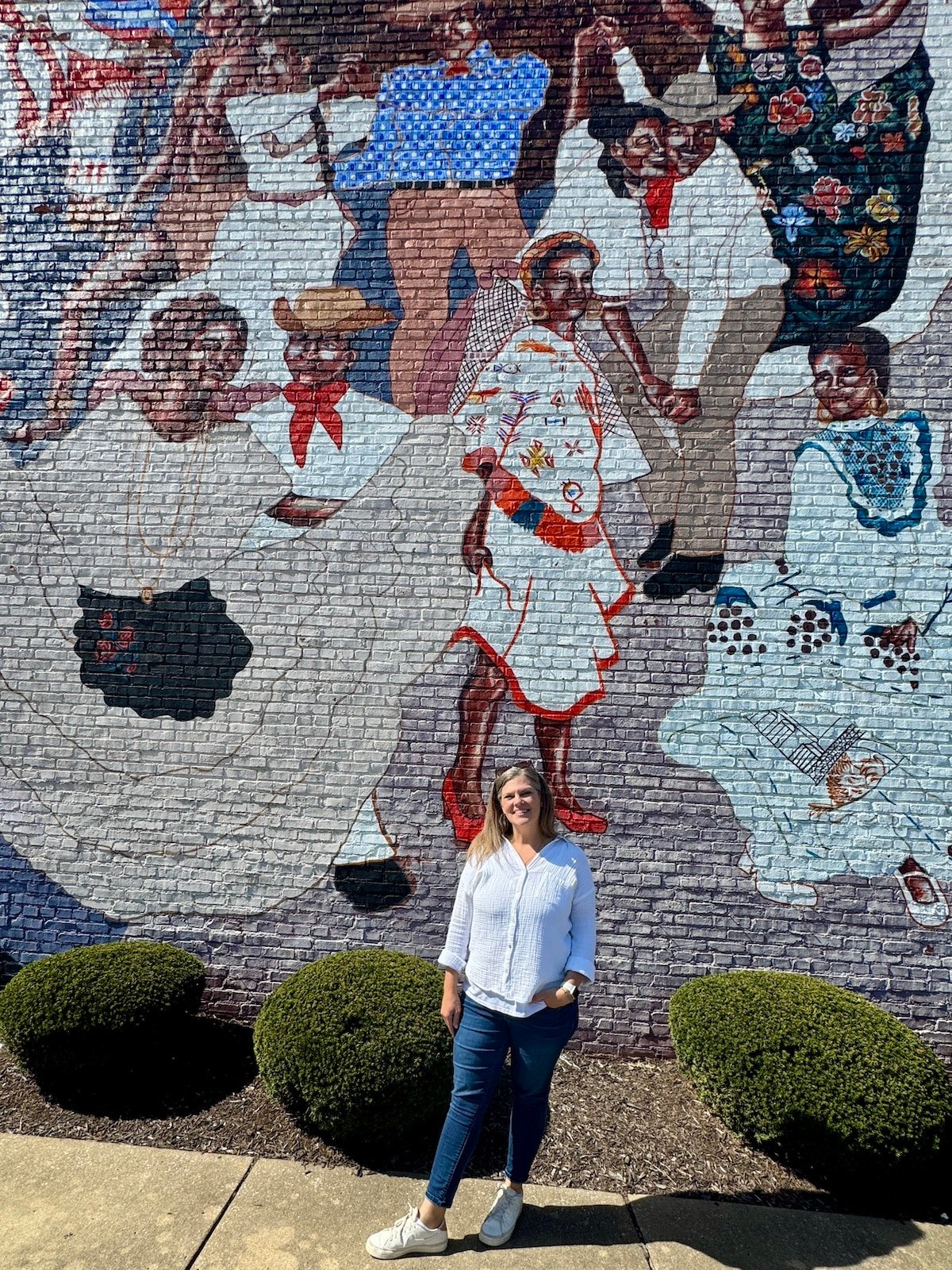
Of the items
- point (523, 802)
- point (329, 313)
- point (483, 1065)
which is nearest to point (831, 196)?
point (329, 313)

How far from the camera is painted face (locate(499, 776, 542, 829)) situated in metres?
3.36

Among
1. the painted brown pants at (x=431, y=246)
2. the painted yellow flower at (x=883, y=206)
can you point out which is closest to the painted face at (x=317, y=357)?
the painted brown pants at (x=431, y=246)

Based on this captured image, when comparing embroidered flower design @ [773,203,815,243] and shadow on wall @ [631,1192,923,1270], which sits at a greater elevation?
embroidered flower design @ [773,203,815,243]

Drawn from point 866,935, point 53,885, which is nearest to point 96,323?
point 53,885

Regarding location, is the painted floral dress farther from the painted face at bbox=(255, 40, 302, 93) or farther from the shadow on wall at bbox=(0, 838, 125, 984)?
the shadow on wall at bbox=(0, 838, 125, 984)

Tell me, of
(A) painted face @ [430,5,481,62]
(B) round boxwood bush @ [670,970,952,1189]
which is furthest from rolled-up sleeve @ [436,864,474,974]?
(A) painted face @ [430,5,481,62]

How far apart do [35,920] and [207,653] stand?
191 cm

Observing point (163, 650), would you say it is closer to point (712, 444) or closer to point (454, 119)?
point (712, 444)

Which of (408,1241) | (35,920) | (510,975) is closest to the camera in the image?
(510,975)

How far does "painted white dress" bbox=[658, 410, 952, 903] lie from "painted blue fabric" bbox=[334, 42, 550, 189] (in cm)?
251

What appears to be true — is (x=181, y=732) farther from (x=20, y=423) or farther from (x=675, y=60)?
(x=675, y=60)

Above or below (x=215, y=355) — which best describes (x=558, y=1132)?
below

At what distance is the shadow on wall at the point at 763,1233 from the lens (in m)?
3.54

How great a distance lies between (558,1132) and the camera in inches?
170
